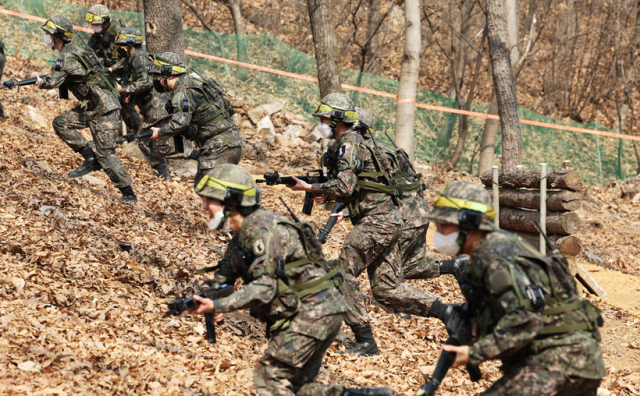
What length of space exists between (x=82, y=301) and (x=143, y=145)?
19.2 ft

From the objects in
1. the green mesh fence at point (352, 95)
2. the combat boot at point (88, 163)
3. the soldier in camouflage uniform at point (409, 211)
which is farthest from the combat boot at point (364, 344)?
the green mesh fence at point (352, 95)

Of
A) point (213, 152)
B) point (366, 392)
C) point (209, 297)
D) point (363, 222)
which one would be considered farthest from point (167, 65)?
point (366, 392)

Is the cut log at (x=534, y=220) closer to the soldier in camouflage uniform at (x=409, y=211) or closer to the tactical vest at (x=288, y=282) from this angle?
the soldier in camouflage uniform at (x=409, y=211)

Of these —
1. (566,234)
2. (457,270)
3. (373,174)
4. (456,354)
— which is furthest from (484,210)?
(566,234)

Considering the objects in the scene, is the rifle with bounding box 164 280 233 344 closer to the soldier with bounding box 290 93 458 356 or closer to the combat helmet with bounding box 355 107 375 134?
the soldier with bounding box 290 93 458 356

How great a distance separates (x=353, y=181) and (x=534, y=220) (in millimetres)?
4400

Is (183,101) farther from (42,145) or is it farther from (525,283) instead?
(525,283)

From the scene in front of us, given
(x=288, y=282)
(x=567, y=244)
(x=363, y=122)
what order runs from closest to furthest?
(x=288, y=282) → (x=363, y=122) → (x=567, y=244)

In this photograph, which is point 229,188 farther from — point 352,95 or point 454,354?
point 352,95

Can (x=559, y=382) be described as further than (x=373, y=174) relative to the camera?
No

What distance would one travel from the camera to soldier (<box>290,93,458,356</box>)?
6.46m

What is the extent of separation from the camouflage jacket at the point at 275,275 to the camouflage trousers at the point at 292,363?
0.23 feet

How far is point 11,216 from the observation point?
7.59 metres

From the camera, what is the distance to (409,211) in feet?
22.7
